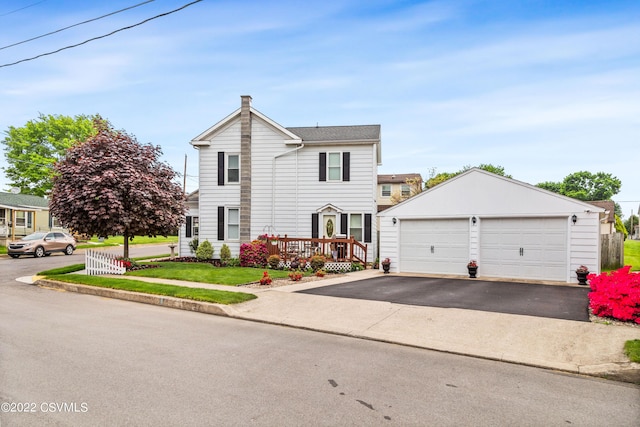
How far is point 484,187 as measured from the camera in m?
14.7

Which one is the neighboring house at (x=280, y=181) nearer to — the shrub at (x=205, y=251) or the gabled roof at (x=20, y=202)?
the shrub at (x=205, y=251)

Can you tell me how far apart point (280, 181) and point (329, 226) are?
11.0ft

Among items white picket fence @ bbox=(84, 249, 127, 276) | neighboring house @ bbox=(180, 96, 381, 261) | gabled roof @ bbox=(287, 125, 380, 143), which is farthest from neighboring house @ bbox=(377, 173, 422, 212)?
white picket fence @ bbox=(84, 249, 127, 276)

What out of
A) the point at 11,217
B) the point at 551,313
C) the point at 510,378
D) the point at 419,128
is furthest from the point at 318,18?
the point at 11,217

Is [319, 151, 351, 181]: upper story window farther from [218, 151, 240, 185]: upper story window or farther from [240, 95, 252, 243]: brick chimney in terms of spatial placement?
[218, 151, 240, 185]: upper story window

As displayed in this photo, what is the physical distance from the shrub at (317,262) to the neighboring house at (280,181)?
11.4ft

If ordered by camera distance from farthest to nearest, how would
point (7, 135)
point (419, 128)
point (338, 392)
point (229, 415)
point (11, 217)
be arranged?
point (7, 135) → point (11, 217) → point (419, 128) → point (338, 392) → point (229, 415)

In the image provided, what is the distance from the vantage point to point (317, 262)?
51.8 ft

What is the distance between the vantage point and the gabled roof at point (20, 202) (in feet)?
103

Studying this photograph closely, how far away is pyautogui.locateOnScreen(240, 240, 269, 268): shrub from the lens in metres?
17.5

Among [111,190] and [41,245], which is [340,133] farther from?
[41,245]

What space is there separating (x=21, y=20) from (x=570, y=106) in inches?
773

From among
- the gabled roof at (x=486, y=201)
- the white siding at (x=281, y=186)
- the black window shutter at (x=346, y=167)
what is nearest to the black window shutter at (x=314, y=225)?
the white siding at (x=281, y=186)

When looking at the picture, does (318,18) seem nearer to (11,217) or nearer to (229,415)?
(229,415)
